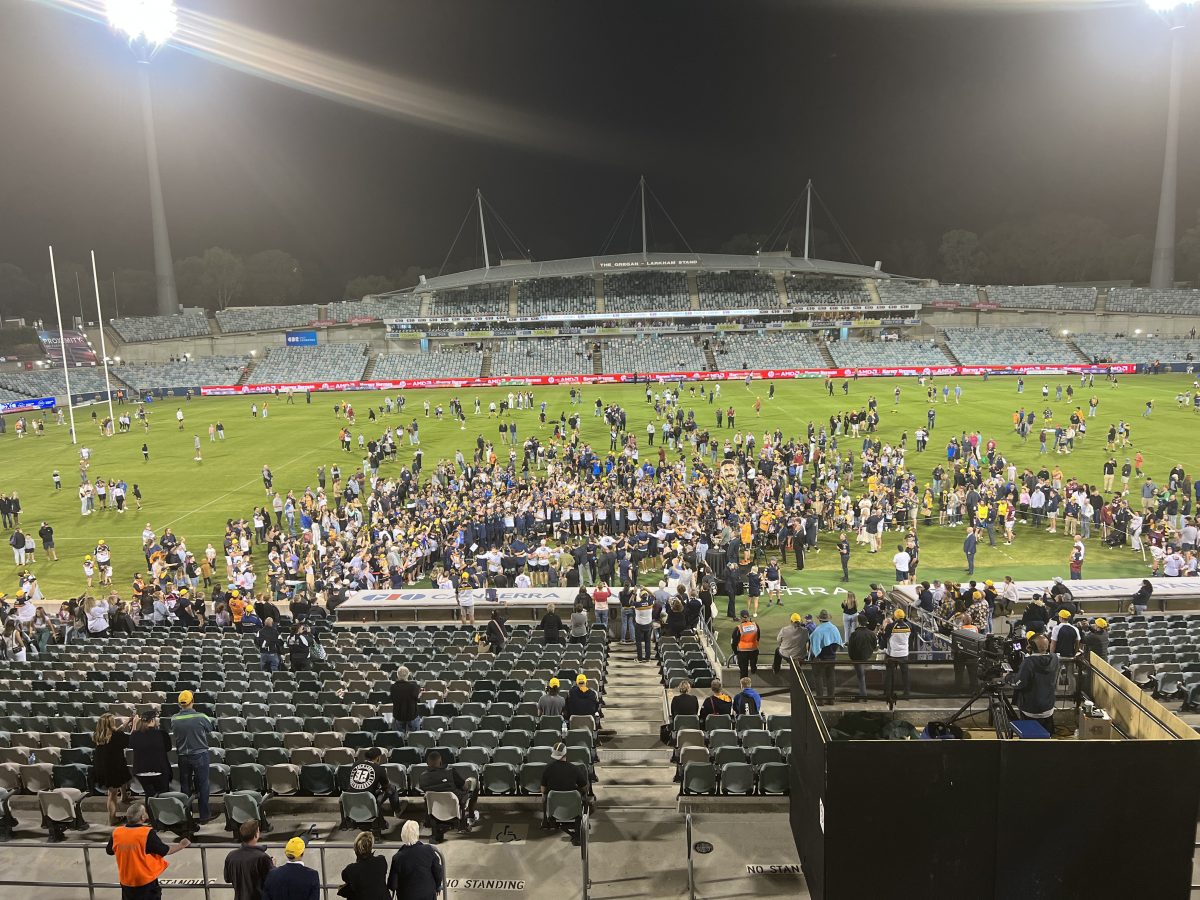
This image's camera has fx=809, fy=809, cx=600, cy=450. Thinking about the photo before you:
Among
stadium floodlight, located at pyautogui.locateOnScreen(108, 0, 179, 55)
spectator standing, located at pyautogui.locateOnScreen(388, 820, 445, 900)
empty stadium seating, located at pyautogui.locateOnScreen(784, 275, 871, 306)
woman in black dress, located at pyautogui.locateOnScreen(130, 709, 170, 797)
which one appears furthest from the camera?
empty stadium seating, located at pyautogui.locateOnScreen(784, 275, 871, 306)

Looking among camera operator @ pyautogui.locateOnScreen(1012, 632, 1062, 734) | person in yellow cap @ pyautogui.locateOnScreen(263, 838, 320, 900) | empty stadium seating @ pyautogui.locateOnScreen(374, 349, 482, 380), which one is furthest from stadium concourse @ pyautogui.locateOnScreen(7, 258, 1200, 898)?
empty stadium seating @ pyautogui.locateOnScreen(374, 349, 482, 380)

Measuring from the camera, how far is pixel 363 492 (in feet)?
99.9

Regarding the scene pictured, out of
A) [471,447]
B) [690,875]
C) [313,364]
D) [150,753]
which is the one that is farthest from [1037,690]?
[313,364]

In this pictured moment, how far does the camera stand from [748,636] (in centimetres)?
1195

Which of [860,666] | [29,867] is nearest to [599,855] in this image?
[860,666]

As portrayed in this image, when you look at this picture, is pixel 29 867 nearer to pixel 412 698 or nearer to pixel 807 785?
pixel 412 698

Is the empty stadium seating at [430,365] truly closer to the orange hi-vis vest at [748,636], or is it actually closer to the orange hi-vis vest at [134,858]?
the orange hi-vis vest at [748,636]

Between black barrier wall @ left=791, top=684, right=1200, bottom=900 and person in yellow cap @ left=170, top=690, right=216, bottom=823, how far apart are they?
18.8ft

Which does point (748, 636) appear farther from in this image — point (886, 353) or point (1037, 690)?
point (886, 353)

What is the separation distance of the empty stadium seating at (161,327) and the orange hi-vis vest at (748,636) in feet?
294

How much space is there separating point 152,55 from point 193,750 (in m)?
98.7

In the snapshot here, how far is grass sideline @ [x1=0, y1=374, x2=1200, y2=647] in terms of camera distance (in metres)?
21.7

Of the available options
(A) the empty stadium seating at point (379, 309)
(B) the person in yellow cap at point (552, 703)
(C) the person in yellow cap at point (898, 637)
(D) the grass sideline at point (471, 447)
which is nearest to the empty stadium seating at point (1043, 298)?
(D) the grass sideline at point (471, 447)

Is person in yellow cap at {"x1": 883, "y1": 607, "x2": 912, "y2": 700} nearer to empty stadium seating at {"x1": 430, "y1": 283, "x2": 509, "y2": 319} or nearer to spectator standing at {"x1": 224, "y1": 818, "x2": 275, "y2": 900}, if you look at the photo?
spectator standing at {"x1": 224, "y1": 818, "x2": 275, "y2": 900}
